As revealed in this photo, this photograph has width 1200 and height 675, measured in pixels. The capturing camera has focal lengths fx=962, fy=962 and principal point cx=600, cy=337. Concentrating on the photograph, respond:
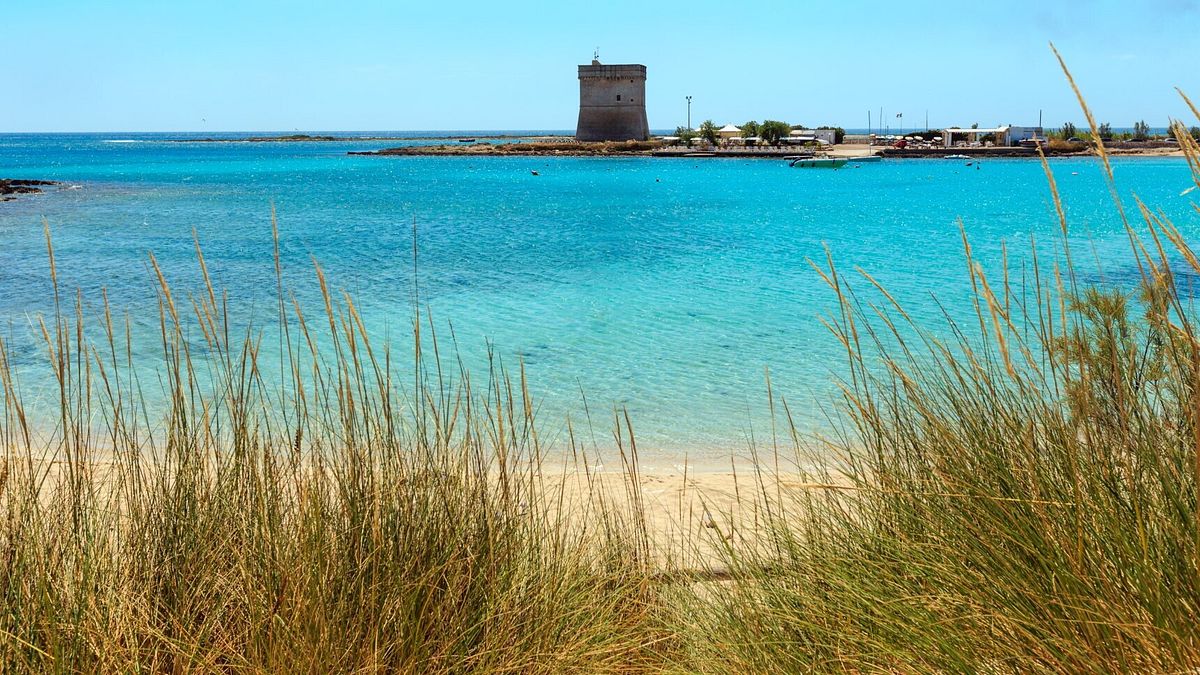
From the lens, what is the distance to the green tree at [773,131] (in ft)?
211

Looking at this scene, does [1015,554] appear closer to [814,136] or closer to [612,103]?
[612,103]

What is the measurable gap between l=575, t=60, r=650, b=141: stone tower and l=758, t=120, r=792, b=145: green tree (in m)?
7.95

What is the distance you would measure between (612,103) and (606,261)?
158 feet

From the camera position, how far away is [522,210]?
86.0 feet

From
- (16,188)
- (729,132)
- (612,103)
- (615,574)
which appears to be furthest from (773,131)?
(615,574)

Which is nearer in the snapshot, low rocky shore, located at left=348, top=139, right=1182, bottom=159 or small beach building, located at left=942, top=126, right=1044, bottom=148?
low rocky shore, located at left=348, top=139, right=1182, bottom=159

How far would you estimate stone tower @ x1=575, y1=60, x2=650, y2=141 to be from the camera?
2339 inches

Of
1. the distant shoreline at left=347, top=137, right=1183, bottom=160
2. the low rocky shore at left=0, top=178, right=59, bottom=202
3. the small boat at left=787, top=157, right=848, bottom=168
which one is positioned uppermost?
the distant shoreline at left=347, top=137, right=1183, bottom=160

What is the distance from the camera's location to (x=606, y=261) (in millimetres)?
14961

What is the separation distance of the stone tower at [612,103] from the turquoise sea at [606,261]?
80.5 ft

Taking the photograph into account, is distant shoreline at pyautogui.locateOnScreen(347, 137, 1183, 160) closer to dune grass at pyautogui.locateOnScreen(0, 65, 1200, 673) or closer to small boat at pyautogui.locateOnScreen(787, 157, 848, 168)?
small boat at pyautogui.locateOnScreen(787, 157, 848, 168)

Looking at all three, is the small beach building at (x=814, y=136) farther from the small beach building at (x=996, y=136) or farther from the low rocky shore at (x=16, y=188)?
the low rocky shore at (x=16, y=188)

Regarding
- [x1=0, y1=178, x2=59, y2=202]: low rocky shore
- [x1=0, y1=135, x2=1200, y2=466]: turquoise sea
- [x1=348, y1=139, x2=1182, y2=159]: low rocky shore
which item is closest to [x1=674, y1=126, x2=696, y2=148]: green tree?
[x1=348, y1=139, x2=1182, y2=159]: low rocky shore

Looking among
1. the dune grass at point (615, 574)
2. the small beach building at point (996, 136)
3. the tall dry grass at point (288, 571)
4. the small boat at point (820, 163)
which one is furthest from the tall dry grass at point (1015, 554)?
the small beach building at point (996, 136)
